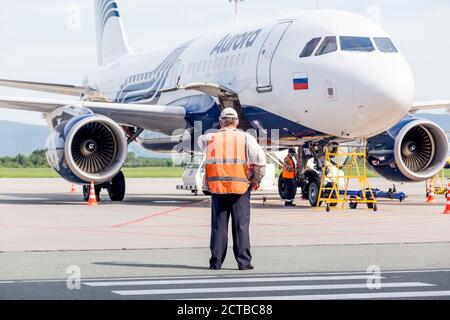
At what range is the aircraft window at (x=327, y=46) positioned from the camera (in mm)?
22141

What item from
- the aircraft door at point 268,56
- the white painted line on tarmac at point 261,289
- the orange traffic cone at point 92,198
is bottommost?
the white painted line on tarmac at point 261,289

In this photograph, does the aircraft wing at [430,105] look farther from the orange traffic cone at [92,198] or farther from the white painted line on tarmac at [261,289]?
the white painted line on tarmac at [261,289]

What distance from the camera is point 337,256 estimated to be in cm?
1277

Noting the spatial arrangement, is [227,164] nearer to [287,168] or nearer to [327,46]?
[327,46]

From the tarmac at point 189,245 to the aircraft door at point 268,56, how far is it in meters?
2.76

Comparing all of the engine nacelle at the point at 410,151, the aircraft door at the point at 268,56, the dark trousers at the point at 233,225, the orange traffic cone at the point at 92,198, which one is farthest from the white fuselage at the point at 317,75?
the dark trousers at the point at 233,225

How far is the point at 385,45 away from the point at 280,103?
2.57 metres

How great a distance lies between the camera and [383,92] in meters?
21.1

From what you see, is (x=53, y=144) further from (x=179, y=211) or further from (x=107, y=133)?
(x=179, y=211)

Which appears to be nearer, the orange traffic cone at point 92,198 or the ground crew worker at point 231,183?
the ground crew worker at point 231,183

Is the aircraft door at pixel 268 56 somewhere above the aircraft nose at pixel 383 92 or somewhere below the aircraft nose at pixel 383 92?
above

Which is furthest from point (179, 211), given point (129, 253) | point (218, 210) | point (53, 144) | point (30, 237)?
point (218, 210)

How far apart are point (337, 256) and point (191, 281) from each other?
2.92 m

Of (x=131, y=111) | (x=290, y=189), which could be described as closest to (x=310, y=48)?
(x=290, y=189)
